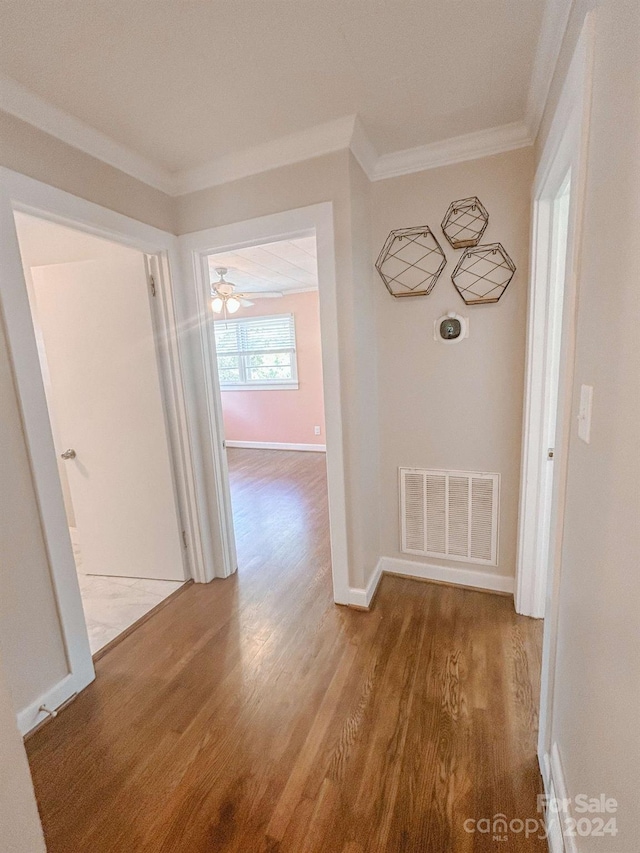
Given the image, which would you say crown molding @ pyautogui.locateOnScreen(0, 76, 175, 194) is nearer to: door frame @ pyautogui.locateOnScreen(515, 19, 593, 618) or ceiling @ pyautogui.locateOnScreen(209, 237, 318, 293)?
ceiling @ pyautogui.locateOnScreen(209, 237, 318, 293)

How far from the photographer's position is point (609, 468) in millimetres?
785

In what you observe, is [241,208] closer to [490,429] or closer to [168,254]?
[168,254]

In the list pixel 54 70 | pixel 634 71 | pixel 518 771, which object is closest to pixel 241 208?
pixel 54 70

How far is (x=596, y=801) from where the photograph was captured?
31.3 inches

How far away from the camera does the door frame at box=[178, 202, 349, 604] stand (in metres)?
1.94

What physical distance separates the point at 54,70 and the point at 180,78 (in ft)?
1.44

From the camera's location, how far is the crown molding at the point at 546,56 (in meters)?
1.19

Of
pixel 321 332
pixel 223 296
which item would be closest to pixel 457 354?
pixel 321 332

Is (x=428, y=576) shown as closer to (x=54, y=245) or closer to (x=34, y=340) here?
(x=34, y=340)

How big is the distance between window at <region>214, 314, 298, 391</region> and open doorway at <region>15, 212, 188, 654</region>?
3719mm

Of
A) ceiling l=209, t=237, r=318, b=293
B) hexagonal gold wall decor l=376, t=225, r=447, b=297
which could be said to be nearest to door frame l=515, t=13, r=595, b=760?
hexagonal gold wall decor l=376, t=225, r=447, b=297

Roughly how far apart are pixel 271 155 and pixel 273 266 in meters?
2.45

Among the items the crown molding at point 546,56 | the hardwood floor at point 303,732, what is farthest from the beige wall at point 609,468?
the hardwood floor at point 303,732

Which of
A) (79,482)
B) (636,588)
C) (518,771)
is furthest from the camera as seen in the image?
(79,482)
